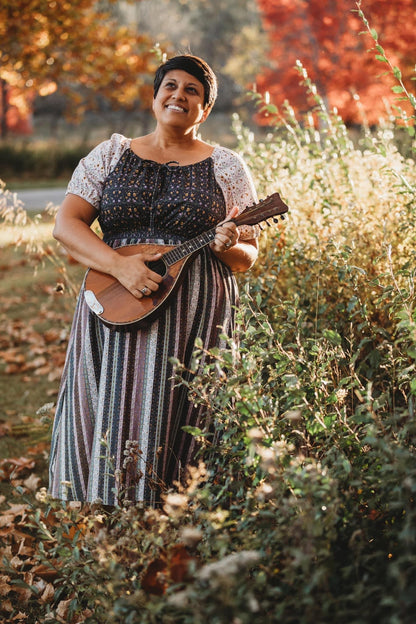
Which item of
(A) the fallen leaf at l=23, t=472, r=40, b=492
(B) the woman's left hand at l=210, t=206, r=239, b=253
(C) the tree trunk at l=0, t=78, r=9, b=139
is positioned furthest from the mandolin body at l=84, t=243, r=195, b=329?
(C) the tree trunk at l=0, t=78, r=9, b=139

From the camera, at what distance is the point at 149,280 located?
7.92 feet

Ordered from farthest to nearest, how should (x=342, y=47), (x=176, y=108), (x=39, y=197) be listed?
(x=39, y=197) < (x=342, y=47) < (x=176, y=108)

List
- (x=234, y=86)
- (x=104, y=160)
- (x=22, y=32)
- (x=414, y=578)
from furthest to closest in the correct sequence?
(x=234, y=86), (x=22, y=32), (x=104, y=160), (x=414, y=578)

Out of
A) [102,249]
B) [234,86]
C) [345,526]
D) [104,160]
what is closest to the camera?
[345,526]

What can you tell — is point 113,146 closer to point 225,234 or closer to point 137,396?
point 225,234

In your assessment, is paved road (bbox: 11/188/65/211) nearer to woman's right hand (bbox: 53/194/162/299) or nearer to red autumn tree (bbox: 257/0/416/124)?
red autumn tree (bbox: 257/0/416/124)

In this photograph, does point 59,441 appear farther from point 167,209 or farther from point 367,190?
point 367,190

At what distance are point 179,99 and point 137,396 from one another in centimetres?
119

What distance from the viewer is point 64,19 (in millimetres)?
9016

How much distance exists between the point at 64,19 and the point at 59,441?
7960 mm

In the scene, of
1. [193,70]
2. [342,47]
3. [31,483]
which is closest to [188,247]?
[193,70]

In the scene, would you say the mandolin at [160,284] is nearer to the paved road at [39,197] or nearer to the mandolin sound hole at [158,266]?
the mandolin sound hole at [158,266]

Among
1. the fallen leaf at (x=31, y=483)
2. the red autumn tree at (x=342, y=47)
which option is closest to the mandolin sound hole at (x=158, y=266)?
the fallen leaf at (x=31, y=483)

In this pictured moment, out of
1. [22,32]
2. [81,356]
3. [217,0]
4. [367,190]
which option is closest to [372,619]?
[81,356]
